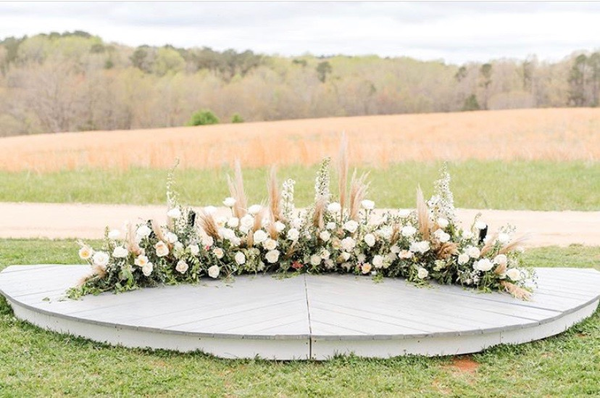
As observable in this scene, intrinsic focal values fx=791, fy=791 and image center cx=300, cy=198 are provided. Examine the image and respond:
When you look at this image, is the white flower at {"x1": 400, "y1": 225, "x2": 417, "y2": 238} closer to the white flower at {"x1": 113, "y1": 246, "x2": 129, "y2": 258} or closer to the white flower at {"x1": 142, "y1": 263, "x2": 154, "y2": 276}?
the white flower at {"x1": 142, "y1": 263, "x2": 154, "y2": 276}

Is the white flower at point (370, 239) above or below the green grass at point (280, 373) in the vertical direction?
above

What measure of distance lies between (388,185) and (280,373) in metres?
11.2

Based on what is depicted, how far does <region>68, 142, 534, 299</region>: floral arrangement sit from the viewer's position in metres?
5.97

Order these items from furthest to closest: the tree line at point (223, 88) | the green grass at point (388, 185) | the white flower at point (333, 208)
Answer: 1. the tree line at point (223, 88)
2. the green grass at point (388, 185)
3. the white flower at point (333, 208)

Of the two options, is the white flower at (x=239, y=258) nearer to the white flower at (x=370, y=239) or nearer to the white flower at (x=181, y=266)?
the white flower at (x=181, y=266)

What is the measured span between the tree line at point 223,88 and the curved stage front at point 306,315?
4573cm

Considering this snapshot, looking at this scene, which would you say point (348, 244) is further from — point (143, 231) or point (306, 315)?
point (143, 231)

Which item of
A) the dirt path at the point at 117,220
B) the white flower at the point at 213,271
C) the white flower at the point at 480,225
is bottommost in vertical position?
the dirt path at the point at 117,220

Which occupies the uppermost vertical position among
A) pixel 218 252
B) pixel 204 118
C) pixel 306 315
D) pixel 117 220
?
pixel 204 118

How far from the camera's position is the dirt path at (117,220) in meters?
10.9

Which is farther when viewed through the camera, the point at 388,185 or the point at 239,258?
the point at 388,185

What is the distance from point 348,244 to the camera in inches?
248

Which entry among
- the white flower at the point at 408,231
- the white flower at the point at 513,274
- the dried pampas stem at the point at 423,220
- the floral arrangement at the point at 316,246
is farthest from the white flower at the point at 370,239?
the white flower at the point at 513,274

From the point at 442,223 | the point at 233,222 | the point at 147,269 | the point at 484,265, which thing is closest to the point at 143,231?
the point at 147,269
